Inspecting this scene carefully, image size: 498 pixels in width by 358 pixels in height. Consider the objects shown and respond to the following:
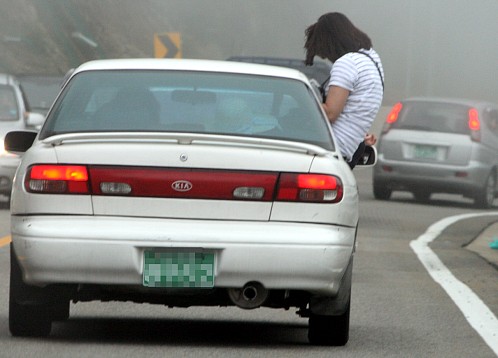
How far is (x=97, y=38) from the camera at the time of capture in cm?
5094

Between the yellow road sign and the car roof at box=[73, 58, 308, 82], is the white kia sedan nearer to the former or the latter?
the car roof at box=[73, 58, 308, 82]

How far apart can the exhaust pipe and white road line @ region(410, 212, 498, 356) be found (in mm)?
1324

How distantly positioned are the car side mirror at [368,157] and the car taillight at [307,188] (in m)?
1.92

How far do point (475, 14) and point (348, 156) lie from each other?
93.3m

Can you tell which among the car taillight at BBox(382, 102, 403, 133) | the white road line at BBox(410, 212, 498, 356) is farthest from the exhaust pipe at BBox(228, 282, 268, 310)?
the car taillight at BBox(382, 102, 403, 133)

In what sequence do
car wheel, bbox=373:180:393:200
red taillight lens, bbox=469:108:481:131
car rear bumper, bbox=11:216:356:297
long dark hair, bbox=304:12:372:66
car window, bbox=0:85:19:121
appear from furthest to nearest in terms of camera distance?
car wheel, bbox=373:180:393:200
red taillight lens, bbox=469:108:481:131
car window, bbox=0:85:19:121
long dark hair, bbox=304:12:372:66
car rear bumper, bbox=11:216:356:297

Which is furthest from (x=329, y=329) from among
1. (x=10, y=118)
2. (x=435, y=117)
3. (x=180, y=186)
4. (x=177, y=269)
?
(x=435, y=117)

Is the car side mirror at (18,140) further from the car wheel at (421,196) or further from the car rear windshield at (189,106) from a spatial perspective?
the car wheel at (421,196)

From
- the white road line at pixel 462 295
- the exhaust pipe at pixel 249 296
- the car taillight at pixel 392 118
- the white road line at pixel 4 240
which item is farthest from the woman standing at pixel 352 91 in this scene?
the car taillight at pixel 392 118

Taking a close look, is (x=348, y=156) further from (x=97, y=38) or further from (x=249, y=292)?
(x=97, y=38)

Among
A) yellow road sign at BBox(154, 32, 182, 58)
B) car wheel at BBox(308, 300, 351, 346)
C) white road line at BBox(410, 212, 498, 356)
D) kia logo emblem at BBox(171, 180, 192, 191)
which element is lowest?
yellow road sign at BBox(154, 32, 182, 58)

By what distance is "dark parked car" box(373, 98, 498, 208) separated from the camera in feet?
73.9

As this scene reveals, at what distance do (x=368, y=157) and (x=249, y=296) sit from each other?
2.28 m

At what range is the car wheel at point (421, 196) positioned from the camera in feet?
76.8
